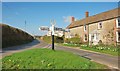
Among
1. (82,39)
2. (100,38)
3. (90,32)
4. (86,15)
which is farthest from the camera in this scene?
(86,15)

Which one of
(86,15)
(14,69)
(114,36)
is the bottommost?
(14,69)

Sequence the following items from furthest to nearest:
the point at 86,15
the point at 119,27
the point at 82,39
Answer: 1. the point at 86,15
2. the point at 82,39
3. the point at 119,27

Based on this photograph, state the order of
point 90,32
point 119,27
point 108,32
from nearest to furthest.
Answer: point 119,27
point 108,32
point 90,32

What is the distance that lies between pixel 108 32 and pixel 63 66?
92.5 ft

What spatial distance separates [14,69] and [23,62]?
3.85 ft

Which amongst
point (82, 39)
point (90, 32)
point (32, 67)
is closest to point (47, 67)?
point (32, 67)

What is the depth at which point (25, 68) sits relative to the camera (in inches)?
363

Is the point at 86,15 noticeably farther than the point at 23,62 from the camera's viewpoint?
Yes

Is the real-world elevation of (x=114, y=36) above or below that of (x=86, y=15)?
below

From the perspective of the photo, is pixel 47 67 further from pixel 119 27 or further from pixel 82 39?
pixel 82 39

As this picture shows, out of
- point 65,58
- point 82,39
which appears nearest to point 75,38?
point 82,39

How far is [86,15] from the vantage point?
53.5m

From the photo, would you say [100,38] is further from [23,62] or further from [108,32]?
[23,62]

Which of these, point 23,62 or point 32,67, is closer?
point 32,67
